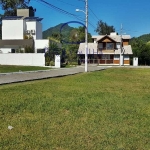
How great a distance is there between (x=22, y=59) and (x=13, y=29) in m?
15.7

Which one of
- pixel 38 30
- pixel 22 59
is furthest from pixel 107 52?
pixel 22 59

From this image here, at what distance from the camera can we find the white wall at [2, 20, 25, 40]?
53406mm

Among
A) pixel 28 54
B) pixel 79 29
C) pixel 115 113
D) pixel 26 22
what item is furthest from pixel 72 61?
pixel 115 113

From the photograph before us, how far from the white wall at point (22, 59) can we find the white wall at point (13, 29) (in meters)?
13.6

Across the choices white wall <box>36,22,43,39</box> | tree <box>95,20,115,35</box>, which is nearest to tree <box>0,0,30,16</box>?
white wall <box>36,22,43,39</box>

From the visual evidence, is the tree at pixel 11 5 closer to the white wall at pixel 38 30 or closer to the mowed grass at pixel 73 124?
the white wall at pixel 38 30

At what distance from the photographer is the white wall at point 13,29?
53.4 m

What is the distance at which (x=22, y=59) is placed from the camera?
1586 inches

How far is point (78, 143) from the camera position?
5312 mm

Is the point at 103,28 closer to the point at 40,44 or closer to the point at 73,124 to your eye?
the point at 40,44

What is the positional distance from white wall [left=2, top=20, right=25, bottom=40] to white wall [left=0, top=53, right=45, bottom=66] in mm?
13559

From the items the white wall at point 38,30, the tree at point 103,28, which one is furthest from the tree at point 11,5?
the tree at point 103,28

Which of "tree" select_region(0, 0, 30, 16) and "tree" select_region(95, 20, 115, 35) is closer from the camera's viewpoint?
"tree" select_region(0, 0, 30, 16)

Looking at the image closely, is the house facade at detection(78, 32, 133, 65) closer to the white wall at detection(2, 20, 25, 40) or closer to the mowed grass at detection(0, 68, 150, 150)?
the white wall at detection(2, 20, 25, 40)
